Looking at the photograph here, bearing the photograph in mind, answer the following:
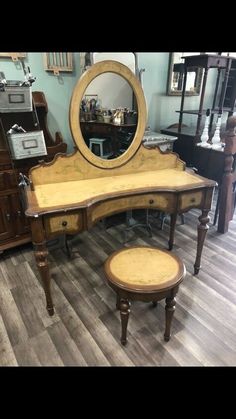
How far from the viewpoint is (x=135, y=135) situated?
1860 mm

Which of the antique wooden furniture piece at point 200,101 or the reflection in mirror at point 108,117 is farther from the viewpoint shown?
the antique wooden furniture piece at point 200,101

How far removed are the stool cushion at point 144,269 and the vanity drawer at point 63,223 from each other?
273mm

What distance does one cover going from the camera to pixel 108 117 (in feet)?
6.55

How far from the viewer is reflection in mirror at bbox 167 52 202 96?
2971mm

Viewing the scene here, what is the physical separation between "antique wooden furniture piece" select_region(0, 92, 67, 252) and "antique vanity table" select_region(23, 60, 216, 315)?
0.49 m

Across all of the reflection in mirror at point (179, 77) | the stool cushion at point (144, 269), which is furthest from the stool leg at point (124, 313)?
the reflection in mirror at point (179, 77)

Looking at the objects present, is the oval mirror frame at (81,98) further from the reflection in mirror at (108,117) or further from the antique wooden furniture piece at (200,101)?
the antique wooden furniture piece at (200,101)

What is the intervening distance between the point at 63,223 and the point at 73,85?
63.6 inches

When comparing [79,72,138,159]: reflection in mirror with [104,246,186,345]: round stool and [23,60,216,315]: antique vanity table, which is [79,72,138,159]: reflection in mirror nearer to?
[23,60,216,315]: antique vanity table

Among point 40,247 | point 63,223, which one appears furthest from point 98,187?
point 40,247

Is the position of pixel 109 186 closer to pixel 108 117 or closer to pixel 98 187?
pixel 98 187

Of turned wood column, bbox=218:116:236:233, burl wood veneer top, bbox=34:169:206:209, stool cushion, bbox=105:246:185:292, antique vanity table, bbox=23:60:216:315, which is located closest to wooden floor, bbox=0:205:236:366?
antique vanity table, bbox=23:60:216:315

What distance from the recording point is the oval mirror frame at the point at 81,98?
159 centimetres
